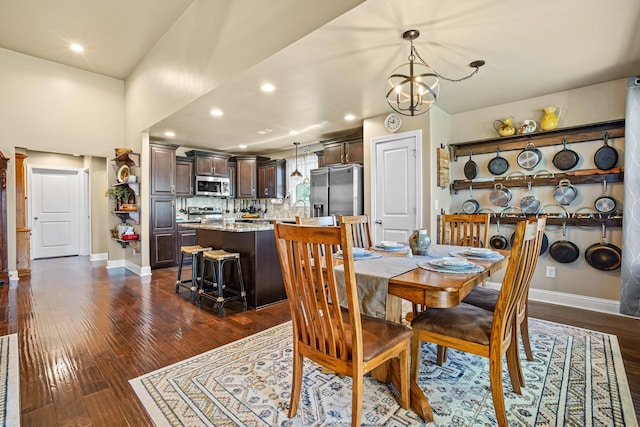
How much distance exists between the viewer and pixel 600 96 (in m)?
3.32

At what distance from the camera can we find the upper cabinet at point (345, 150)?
479 cm

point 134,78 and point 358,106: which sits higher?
point 134,78

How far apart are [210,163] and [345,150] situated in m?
3.14

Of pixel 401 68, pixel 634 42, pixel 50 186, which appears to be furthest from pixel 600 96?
pixel 50 186

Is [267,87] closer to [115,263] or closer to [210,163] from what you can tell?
[210,163]

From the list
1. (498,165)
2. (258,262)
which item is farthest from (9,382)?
(498,165)

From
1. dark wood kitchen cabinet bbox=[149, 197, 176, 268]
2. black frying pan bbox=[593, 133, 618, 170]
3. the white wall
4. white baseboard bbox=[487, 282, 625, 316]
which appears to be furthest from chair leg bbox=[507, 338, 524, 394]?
the white wall

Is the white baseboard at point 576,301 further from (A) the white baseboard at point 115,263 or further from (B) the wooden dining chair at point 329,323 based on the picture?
(A) the white baseboard at point 115,263

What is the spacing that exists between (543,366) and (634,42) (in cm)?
272

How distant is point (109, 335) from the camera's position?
266 cm

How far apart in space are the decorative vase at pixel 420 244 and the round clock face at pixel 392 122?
2.30 m

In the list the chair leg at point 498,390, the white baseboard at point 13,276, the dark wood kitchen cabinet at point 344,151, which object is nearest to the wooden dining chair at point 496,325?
the chair leg at point 498,390

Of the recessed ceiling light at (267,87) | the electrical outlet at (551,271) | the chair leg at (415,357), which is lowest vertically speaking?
the chair leg at (415,357)

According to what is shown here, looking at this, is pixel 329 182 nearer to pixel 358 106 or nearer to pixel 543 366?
pixel 358 106
